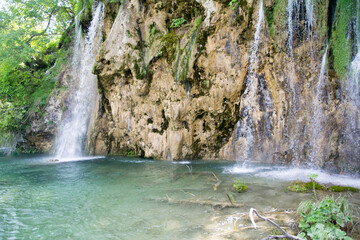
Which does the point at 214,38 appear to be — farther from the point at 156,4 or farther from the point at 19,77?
the point at 19,77

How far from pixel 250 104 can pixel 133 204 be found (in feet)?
25.9

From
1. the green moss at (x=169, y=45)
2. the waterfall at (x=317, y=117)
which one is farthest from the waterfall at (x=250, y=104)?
the green moss at (x=169, y=45)

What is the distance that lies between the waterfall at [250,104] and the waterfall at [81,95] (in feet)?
30.2

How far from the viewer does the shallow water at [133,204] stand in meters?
4.47

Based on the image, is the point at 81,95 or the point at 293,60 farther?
the point at 81,95

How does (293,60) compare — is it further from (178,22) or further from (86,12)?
(86,12)

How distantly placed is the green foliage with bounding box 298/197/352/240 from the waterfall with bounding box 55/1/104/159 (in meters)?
14.2

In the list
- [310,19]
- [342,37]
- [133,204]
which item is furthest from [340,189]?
[310,19]

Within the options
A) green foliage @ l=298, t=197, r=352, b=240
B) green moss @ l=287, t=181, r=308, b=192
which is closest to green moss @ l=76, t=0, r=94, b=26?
green moss @ l=287, t=181, r=308, b=192

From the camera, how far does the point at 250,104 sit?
12016 millimetres

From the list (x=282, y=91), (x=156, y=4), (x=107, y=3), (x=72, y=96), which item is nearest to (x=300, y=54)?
(x=282, y=91)

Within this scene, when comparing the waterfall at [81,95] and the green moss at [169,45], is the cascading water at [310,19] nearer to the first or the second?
the green moss at [169,45]

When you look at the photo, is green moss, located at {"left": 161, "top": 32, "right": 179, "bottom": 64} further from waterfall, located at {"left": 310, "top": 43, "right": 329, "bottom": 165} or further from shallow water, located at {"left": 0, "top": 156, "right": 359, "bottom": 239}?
waterfall, located at {"left": 310, "top": 43, "right": 329, "bottom": 165}

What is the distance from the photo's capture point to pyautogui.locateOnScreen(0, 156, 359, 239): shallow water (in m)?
4.47
